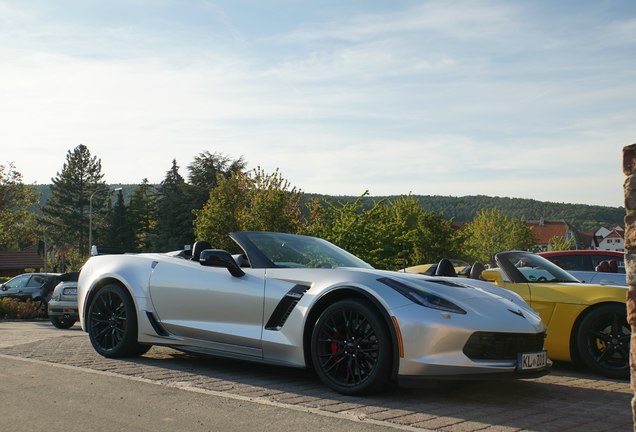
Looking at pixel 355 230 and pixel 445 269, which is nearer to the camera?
pixel 445 269

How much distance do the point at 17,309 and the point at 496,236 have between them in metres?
79.2

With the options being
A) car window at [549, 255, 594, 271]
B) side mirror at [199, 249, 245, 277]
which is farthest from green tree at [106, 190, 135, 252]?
side mirror at [199, 249, 245, 277]

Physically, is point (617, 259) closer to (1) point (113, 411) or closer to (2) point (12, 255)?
(1) point (113, 411)

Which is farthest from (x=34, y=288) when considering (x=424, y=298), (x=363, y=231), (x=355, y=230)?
(x=424, y=298)

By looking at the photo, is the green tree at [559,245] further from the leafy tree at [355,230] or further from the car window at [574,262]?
the car window at [574,262]

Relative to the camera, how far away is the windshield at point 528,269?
27.0 feet

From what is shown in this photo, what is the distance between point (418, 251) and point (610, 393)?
135ft

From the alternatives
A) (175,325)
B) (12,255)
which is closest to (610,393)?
(175,325)

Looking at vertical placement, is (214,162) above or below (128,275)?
Answer: above

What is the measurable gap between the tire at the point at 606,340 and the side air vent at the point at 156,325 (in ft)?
13.8

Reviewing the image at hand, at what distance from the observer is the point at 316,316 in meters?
6.06

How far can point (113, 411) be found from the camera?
16.7 feet

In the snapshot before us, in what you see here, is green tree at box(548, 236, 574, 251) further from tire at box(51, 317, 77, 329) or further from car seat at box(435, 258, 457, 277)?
car seat at box(435, 258, 457, 277)

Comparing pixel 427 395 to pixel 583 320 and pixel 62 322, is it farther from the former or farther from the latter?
pixel 62 322
